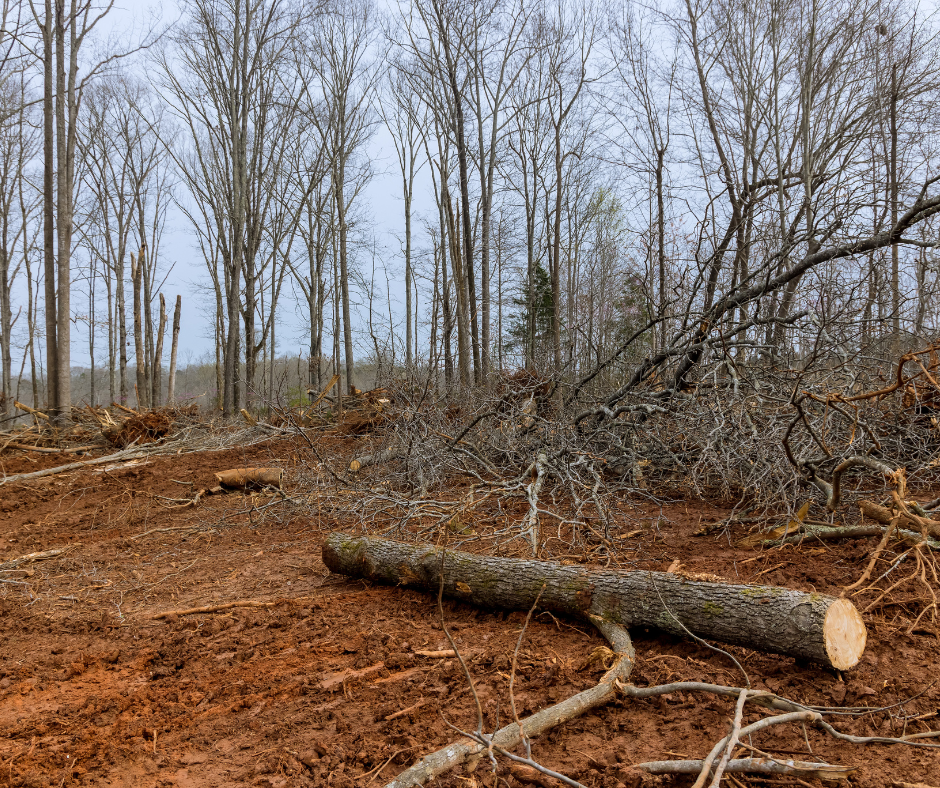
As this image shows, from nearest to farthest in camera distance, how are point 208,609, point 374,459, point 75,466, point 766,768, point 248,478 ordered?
point 766,768, point 208,609, point 248,478, point 374,459, point 75,466

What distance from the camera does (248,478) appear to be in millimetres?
7395

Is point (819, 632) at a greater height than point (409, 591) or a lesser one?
greater

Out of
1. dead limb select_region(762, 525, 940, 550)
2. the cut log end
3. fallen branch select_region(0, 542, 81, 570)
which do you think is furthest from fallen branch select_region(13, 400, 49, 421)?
the cut log end

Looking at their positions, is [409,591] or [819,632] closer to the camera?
[819,632]

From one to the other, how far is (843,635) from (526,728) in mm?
1373

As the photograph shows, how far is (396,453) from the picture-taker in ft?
23.6

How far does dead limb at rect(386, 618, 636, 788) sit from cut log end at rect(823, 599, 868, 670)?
777mm

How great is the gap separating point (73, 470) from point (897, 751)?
9.93 metres

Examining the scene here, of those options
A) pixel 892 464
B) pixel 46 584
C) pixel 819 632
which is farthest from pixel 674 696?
pixel 46 584

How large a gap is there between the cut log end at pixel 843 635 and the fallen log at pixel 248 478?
625 cm

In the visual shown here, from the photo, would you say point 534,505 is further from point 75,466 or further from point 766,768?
point 75,466

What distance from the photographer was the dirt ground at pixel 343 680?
2.03 metres

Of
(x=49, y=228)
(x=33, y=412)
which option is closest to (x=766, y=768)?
(x=33, y=412)

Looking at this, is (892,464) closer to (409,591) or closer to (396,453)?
(409,591)
